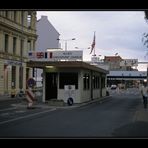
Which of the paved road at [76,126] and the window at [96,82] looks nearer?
the paved road at [76,126]

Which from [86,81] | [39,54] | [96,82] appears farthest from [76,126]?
[96,82]

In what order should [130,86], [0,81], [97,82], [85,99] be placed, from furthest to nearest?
[130,86]
[97,82]
[0,81]
[85,99]

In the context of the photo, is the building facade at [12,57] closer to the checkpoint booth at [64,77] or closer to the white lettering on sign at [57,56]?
the checkpoint booth at [64,77]

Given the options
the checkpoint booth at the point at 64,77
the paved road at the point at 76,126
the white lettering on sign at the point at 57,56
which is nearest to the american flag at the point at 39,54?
the white lettering on sign at the point at 57,56

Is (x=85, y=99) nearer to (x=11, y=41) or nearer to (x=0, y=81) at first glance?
(x=0, y=81)

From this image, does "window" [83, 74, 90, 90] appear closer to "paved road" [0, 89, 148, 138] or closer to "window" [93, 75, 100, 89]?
"window" [93, 75, 100, 89]

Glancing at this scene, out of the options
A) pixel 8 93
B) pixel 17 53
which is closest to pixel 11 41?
pixel 17 53

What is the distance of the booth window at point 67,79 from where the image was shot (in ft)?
107

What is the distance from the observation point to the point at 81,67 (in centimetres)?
3184

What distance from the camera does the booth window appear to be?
3262cm

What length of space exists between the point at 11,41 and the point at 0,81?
5.55 m

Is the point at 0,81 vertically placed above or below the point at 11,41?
below

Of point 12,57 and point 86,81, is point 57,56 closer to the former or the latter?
point 86,81

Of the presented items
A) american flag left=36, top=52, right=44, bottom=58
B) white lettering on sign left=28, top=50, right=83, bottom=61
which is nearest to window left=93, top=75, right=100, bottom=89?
white lettering on sign left=28, top=50, right=83, bottom=61
